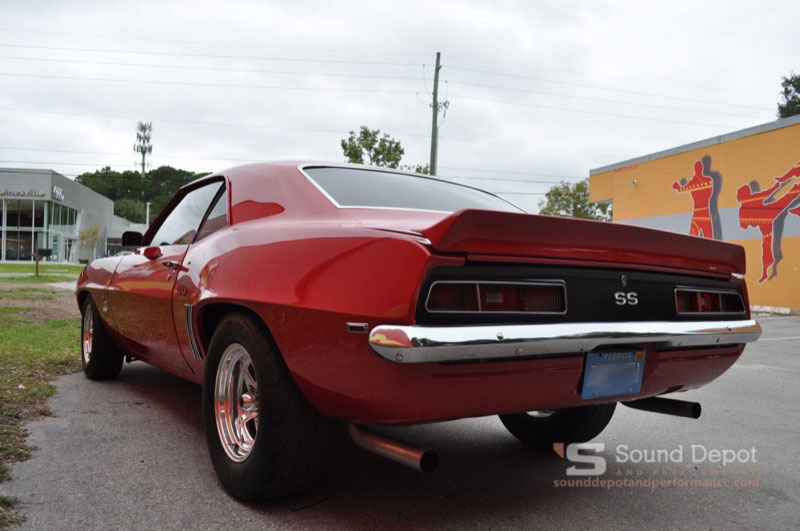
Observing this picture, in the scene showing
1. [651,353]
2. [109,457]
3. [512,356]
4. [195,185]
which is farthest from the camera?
[195,185]

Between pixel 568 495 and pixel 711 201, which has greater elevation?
pixel 711 201

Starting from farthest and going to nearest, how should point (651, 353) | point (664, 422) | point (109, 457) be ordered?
point (664, 422)
point (109, 457)
point (651, 353)

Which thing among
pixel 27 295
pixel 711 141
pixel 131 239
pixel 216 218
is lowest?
pixel 27 295

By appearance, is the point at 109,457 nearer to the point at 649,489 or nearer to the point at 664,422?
the point at 649,489

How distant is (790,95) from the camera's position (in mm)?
40031

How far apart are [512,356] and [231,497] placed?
1.35 metres

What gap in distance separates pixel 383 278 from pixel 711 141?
67.8 ft

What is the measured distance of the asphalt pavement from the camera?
8.09ft

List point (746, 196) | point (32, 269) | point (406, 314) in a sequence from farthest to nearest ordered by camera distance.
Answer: point (32, 269) < point (746, 196) < point (406, 314)

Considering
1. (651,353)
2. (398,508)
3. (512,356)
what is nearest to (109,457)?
(398,508)

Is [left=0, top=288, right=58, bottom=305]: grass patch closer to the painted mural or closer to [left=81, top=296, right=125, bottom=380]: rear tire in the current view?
[left=81, top=296, right=125, bottom=380]: rear tire

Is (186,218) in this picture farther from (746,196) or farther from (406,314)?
(746,196)

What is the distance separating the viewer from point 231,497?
262cm

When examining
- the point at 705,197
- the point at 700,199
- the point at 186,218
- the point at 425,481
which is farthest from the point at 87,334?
the point at 700,199
